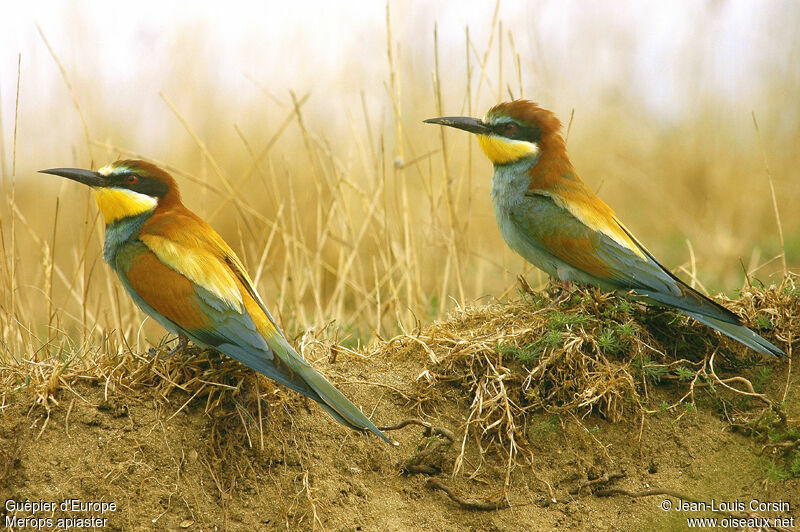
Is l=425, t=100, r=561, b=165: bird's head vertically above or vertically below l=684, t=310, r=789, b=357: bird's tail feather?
above

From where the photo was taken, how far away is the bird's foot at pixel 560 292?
3.03m

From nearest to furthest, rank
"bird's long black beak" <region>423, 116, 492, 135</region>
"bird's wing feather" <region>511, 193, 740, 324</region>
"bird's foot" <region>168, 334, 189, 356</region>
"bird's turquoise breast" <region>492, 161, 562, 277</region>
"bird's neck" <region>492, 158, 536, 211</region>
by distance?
"bird's foot" <region>168, 334, 189, 356</region> < "bird's wing feather" <region>511, 193, 740, 324</region> < "bird's turquoise breast" <region>492, 161, 562, 277</region> < "bird's neck" <region>492, 158, 536, 211</region> < "bird's long black beak" <region>423, 116, 492, 135</region>

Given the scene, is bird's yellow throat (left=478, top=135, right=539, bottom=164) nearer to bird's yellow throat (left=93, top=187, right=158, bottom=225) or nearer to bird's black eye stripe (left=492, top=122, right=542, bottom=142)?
bird's black eye stripe (left=492, top=122, right=542, bottom=142)

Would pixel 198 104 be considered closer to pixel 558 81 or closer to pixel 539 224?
pixel 558 81

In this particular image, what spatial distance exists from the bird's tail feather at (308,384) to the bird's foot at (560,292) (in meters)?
0.88

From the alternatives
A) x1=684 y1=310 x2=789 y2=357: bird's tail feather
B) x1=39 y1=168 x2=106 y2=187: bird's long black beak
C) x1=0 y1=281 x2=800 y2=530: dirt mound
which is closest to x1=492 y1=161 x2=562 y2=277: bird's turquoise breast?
x1=0 y1=281 x2=800 y2=530: dirt mound

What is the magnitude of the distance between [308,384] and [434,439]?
43 cm

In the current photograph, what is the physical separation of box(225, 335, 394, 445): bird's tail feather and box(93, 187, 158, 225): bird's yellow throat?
32.3 inches

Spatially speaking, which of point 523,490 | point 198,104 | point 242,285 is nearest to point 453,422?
point 523,490

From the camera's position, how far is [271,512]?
2391mm

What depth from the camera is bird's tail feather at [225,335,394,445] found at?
243 centimetres

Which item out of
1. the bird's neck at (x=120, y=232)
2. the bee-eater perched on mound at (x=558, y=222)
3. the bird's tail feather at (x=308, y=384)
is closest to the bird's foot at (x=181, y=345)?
the bird's tail feather at (x=308, y=384)

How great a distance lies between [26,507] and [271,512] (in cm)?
65

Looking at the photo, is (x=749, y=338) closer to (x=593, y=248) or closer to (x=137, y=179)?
(x=593, y=248)
